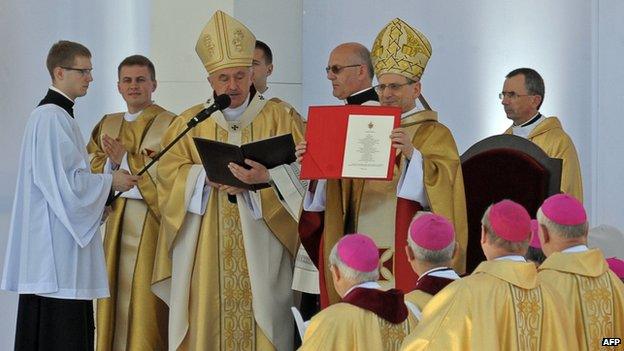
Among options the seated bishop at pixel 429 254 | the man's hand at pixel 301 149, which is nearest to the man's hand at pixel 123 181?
the man's hand at pixel 301 149

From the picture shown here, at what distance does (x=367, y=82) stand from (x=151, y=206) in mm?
1473

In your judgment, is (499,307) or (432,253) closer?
(499,307)

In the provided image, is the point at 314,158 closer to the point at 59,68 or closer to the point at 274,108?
the point at 274,108

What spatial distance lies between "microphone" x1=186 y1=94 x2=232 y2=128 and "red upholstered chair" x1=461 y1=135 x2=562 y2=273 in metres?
1.33

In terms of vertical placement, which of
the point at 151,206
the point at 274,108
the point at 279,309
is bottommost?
the point at 279,309

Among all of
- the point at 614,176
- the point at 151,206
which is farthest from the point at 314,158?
the point at 614,176

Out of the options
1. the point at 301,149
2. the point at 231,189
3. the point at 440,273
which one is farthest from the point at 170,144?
the point at 440,273

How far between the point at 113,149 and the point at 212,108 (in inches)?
44.9

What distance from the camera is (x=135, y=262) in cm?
809

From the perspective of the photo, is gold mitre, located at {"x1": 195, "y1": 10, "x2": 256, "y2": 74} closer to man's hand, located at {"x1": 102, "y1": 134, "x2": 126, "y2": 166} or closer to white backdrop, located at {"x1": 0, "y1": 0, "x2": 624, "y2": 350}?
man's hand, located at {"x1": 102, "y1": 134, "x2": 126, "y2": 166}

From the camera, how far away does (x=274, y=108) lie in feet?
24.9

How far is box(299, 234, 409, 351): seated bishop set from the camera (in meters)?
5.27

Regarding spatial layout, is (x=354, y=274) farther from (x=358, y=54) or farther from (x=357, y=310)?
(x=358, y=54)

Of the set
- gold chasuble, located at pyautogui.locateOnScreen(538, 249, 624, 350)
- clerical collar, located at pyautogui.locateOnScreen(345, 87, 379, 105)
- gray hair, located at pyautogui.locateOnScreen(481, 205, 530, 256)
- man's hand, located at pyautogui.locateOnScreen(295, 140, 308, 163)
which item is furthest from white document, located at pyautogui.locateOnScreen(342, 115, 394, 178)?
gray hair, located at pyautogui.locateOnScreen(481, 205, 530, 256)
